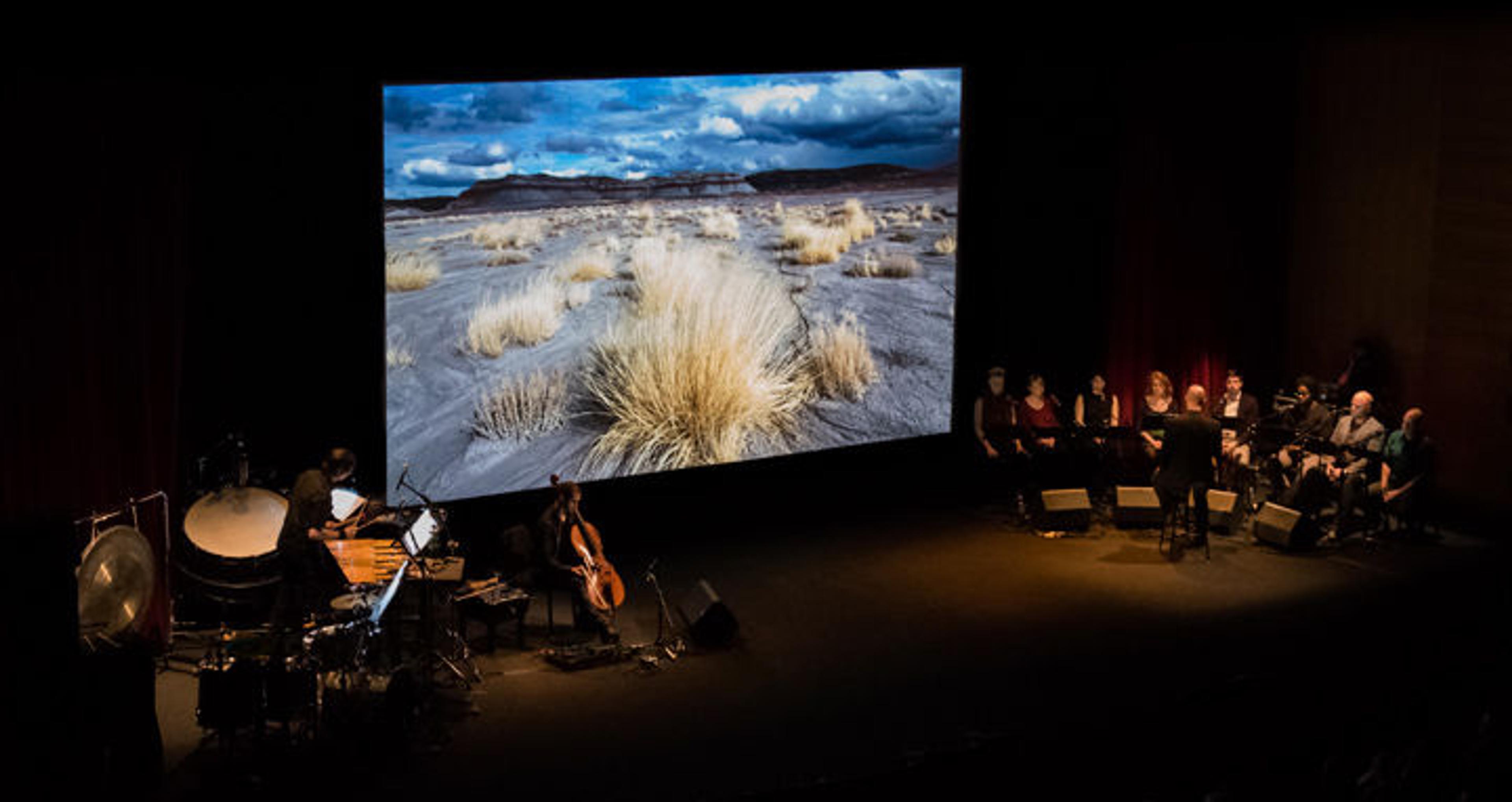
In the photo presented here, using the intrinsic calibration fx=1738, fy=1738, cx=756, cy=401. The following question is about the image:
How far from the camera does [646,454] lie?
34.2 feet

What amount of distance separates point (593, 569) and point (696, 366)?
2.06 meters

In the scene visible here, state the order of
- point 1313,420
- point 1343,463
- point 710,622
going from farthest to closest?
point 1313,420, point 1343,463, point 710,622

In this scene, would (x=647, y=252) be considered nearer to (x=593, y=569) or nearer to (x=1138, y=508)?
(x=593, y=569)

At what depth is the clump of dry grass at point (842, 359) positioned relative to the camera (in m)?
11.1

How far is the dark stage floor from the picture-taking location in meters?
5.54

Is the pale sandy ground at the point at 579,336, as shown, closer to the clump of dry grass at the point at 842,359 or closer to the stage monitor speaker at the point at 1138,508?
the clump of dry grass at the point at 842,359

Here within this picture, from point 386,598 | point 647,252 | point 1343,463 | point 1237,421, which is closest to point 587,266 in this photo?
point 647,252

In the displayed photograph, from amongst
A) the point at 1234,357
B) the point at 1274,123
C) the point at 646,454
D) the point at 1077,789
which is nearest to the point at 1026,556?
the point at 646,454

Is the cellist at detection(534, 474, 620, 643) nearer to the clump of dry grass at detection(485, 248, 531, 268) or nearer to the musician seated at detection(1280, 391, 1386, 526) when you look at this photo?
the clump of dry grass at detection(485, 248, 531, 268)

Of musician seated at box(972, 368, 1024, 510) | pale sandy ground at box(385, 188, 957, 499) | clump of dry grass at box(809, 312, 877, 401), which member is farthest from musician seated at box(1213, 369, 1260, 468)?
clump of dry grass at box(809, 312, 877, 401)

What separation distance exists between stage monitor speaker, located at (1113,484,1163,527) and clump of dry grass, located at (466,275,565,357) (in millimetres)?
→ 3693

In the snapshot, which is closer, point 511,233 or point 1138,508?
point 511,233

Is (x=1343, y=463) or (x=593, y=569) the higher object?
(x=1343, y=463)

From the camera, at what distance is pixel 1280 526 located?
414 inches
